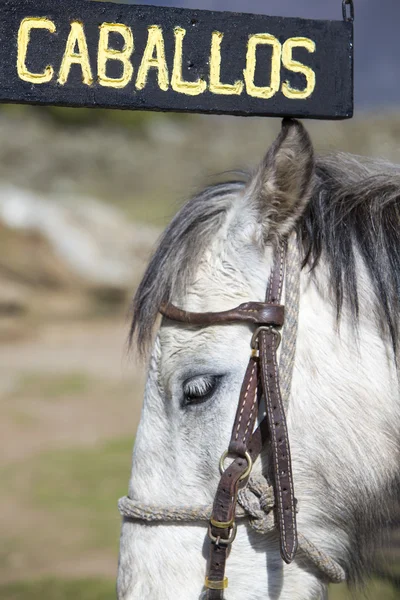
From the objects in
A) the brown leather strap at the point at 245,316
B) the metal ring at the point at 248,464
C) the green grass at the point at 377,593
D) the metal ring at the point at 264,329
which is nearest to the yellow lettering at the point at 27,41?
the brown leather strap at the point at 245,316

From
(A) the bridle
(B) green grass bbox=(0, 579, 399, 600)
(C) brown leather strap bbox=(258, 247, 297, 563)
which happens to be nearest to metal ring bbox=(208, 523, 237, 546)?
(A) the bridle

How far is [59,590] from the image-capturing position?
13.0ft

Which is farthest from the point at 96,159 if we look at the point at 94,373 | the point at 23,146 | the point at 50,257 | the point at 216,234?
the point at 216,234

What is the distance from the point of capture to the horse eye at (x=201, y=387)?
169 centimetres

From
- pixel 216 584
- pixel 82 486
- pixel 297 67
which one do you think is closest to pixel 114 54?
pixel 297 67

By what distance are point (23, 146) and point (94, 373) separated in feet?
63.5

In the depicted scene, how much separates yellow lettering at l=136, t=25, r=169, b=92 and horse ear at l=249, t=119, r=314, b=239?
0.32 meters

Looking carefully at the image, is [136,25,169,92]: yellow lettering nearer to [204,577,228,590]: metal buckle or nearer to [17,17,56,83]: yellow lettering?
[17,17,56,83]: yellow lettering

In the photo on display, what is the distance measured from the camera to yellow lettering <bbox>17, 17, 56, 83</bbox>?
1.58 m

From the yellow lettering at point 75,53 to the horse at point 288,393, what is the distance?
52 cm

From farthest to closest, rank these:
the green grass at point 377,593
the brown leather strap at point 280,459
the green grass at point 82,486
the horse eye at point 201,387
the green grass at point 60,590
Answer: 1. the green grass at point 82,486
2. the green grass at point 60,590
3. the green grass at point 377,593
4. the horse eye at point 201,387
5. the brown leather strap at point 280,459

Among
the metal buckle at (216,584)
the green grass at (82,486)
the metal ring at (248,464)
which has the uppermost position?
the metal ring at (248,464)

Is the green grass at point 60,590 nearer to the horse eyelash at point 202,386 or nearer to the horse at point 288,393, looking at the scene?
the horse at point 288,393

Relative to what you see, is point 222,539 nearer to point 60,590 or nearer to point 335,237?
point 335,237
